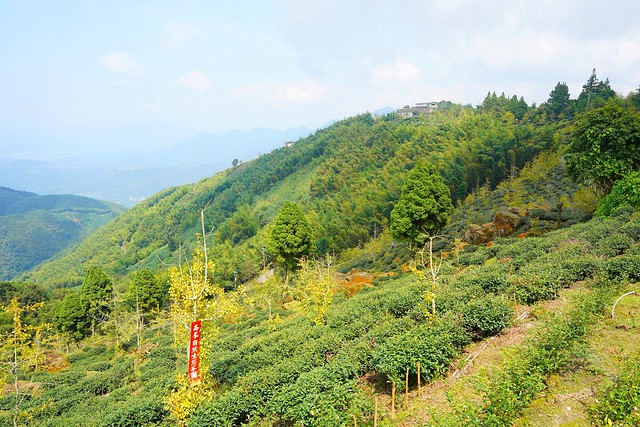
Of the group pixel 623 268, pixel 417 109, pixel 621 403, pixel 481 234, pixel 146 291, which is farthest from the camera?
pixel 417 109

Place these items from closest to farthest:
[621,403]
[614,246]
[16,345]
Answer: [621,403], [16,345], [614,246]

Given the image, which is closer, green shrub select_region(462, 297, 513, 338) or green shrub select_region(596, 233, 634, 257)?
green shrub select_region(462, 297, 513, 338)

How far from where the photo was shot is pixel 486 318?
38.9 feet

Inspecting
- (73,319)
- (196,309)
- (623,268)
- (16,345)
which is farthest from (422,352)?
(73,319)

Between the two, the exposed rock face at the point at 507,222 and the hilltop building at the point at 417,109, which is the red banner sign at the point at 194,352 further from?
the hilltop building at the point at 417,109

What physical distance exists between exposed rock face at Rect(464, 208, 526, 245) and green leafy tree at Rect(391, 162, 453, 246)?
6.20 meters

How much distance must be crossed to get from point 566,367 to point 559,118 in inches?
3709

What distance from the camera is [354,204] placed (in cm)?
7406

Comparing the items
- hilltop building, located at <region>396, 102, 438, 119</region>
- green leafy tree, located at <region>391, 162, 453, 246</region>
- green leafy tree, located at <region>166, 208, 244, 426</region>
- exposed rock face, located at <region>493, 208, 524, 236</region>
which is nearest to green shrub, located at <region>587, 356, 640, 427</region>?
green leafy tree, located at <region>166, 208, 244, 426</region>

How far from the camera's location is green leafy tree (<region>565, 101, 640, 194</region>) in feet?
82.2

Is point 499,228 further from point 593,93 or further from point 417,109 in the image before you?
point 417,109

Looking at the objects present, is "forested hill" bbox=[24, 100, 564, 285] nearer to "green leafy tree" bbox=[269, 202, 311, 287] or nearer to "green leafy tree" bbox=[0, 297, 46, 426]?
"green leafy tree" bbox=[269, 202, 311, 287]

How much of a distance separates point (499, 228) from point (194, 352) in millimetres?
30435

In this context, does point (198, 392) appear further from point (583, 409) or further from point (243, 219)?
point (243, 219)
